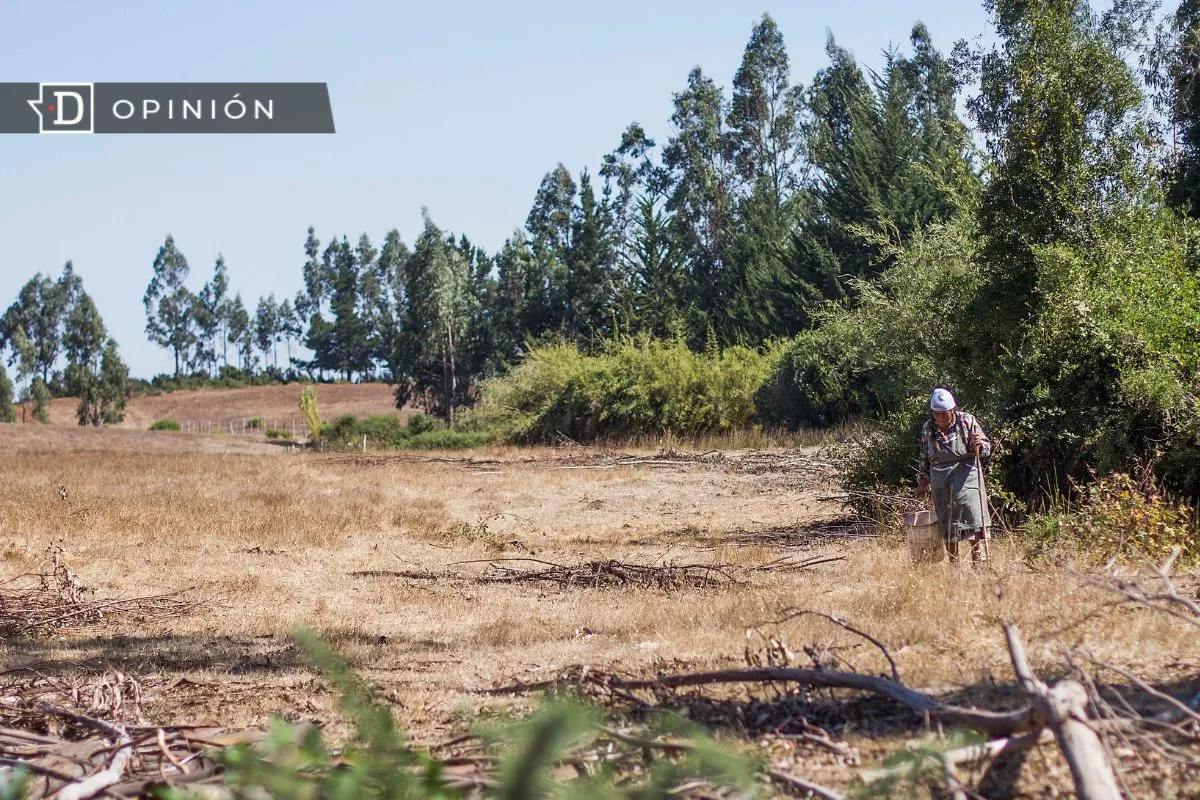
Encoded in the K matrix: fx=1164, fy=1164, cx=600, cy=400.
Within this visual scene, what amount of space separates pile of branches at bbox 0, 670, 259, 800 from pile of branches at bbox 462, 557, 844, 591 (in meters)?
5.08

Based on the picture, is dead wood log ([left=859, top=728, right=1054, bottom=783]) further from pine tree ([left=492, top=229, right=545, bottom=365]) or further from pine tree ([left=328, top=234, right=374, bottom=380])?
pine tree ([left=328, top=234, right=374, bottom=380])

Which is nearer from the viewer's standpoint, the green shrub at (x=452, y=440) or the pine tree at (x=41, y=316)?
the green shrub at (x=452, y=440)

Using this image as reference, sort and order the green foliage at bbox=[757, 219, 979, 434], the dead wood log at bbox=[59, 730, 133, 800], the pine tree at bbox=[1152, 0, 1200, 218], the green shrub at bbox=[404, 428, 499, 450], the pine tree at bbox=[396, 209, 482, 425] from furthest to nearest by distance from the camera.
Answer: the pine tree at bbox=[396, 209, 482, 425]
the green shrub at bbox=[404, 428, 499, 450]
the pine tree at bbox=[1152, 0, 1200, 218]
the green foliage at bbox=[757, 219, 979, 434]
the dead wood log at bbox=[59, 730, 133, 800]

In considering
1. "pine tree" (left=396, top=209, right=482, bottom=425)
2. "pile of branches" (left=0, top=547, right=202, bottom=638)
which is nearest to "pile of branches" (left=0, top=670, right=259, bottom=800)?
"pile of branches" (left=0, top=547, right=202, bottom=638)

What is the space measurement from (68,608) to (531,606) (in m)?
3.79

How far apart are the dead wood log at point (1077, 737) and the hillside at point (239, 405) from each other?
80.1 metres

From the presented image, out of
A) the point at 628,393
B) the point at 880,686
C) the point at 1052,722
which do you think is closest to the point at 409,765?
the point at 1052,722

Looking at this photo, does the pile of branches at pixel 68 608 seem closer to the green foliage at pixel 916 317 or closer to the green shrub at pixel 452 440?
the green foliage at pixel 916 317

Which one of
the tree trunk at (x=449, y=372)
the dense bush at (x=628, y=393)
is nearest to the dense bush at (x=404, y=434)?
the dense bush at (x=628, y=393)

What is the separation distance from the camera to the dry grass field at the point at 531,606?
5.50m

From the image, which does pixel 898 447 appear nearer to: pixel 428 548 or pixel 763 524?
pixel 763 524

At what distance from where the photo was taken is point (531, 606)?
9.70 metres

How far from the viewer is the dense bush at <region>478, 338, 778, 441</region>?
36.8m

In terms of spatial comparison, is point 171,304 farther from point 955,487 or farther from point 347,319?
point 955,487
